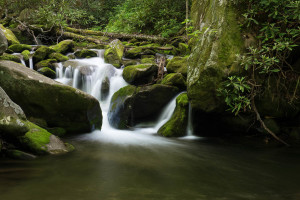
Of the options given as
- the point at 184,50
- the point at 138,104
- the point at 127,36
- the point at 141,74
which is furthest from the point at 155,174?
the point at 127,36

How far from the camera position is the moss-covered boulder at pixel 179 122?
6918 millimetres

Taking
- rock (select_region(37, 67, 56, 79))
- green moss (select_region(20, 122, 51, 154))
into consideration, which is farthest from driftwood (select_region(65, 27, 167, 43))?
green moss (select_region(20, 122, 51, 154))

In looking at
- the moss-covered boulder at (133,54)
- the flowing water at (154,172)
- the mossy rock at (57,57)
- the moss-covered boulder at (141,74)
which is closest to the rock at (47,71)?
the mossy rock at (57,57)

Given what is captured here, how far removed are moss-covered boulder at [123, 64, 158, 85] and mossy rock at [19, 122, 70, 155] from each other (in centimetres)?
405

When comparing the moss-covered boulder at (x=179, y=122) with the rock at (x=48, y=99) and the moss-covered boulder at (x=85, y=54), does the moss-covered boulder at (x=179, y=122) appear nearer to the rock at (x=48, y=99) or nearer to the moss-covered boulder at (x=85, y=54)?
the rock at (x=48, y=99)

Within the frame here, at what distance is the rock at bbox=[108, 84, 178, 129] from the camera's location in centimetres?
767

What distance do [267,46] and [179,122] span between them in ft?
9.57

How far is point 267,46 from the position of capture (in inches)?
221

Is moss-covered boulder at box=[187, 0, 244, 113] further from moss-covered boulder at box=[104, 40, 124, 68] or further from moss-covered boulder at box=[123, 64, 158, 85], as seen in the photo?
moss-covered boulder at box=[104, 40, 124, 68]

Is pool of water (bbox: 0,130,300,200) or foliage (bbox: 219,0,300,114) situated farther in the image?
foliage (bbox: 219,0,300,114)

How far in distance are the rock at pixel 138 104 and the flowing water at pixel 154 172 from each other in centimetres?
132

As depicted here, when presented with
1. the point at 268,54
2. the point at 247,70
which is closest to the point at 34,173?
the point at 247,70

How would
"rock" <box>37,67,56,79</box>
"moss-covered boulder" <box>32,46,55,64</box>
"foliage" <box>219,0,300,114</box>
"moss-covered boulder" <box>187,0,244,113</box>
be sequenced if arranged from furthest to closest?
"moss-covered boulder" <box>32,46,55,64</box>
"rock" <box>37,67,56,79</box>
"moss-covered boulder" <box>187,0,244,113</box>
"foliage" <box>219,0,300,114</box>

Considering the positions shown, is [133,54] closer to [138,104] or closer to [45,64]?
[45,64]
